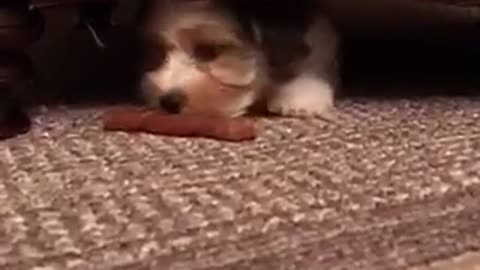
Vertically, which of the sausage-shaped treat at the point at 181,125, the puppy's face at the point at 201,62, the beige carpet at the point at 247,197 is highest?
the puppy's face at the point at 201,62

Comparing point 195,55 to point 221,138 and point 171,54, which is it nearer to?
point 171,54

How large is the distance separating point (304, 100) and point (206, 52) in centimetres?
14

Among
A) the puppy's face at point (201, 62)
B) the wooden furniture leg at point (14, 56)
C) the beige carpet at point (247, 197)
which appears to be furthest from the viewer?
the puppy's face at point (201, 62)

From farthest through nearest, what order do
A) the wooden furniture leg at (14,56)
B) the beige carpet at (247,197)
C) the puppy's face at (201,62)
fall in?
the puppy's face at (201,62) → the wooden furniture leg at (14,56) → the beige carpet at (247,197)

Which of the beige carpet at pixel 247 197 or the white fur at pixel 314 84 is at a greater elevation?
the white fur at pixel 314 84

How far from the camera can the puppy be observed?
1.41m

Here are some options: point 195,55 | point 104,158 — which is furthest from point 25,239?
point 195,55

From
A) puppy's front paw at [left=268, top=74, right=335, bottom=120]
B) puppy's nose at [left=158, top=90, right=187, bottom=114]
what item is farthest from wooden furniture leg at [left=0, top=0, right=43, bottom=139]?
puppy's front paw at [left=268, top=74, right=335, bottom=120]

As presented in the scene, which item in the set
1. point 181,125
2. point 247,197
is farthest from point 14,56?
point 247,197

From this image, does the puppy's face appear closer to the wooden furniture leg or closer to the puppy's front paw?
the puppy's front paw

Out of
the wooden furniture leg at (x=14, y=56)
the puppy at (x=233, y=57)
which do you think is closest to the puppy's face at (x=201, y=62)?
the puppy at (x=233, y=57)

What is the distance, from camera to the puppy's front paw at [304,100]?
1.45 meters

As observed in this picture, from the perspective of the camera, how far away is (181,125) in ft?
4.34

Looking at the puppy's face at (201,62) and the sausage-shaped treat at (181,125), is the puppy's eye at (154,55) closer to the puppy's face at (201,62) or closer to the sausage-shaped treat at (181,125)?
the puppy's face at (201,62)
